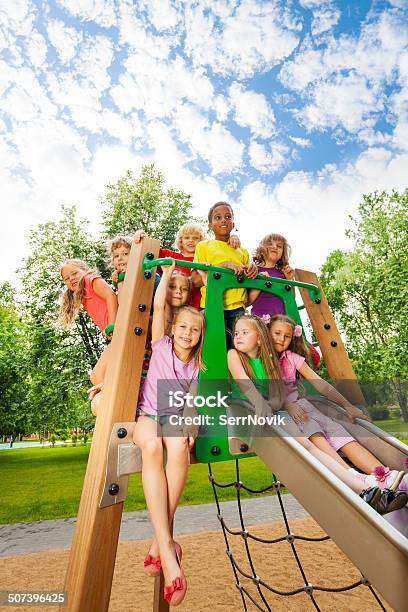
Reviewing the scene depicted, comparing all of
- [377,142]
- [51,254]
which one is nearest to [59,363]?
[51,254]

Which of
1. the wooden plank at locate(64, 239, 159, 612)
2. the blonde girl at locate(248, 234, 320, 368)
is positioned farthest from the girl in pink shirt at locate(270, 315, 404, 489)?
the wooden plank at locate(64, 239, 159, 612)

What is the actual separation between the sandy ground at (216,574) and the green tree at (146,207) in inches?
378

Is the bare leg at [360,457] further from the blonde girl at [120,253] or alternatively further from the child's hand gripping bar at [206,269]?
the blonde girl at [120,253]

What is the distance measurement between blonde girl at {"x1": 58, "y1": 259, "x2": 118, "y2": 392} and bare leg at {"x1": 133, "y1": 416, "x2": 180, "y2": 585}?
1061 millimetres

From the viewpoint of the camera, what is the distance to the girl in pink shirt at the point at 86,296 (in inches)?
120

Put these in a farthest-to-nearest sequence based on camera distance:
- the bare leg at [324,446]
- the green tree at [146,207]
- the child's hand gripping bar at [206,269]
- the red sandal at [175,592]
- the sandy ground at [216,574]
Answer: the green tree at [146,207] → the sandy ground at [216,574] → the child's hand gripping bar at [206,269] → the bare leg at [324,446] → the red sandal at [175,592]

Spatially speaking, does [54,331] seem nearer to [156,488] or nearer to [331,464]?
[156,488]

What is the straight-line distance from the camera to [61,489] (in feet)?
43.1

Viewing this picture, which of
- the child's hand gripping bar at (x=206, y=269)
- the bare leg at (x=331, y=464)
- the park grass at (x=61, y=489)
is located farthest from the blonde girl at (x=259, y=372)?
the park grass at (x=61, y=489)

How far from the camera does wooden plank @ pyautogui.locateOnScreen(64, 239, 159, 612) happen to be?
1.95 meters

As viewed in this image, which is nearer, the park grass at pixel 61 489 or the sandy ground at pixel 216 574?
the sandy ground at pixel 216 574

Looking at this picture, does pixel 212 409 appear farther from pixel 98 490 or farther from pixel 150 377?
pixel 98 490

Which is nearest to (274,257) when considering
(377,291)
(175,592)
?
(175,592)

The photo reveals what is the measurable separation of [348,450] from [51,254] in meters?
14.4
